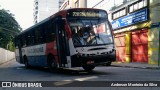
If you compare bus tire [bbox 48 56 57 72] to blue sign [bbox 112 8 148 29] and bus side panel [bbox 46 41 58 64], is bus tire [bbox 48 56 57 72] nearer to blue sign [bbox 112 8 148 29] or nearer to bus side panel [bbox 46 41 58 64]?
bus side panel [bbox 46 41 58 64]

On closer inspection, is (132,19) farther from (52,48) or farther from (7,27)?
(7,27)

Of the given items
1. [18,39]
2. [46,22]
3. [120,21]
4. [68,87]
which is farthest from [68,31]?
[120,21]

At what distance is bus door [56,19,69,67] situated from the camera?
16016mm

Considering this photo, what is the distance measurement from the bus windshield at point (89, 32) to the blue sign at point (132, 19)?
13.3 m

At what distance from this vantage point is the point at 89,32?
15.6 m

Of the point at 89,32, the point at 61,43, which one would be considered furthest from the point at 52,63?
the point at 89,32

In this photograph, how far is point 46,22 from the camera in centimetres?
1884

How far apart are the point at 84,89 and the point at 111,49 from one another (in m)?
5.77

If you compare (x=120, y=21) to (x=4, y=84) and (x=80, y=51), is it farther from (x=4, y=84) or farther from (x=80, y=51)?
(x=4, y=84)

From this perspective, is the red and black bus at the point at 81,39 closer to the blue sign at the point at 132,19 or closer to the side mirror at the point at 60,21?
the side mirror at the point at 60,21

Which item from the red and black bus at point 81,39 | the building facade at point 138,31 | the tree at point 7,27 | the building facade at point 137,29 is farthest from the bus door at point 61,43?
the tree at point 7,27

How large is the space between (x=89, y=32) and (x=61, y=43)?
1708 mm

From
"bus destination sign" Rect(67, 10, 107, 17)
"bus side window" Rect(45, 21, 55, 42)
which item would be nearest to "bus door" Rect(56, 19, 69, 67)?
"bus destination sign" Rect(67, 10, 107, 17)

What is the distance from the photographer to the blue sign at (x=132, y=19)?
28672 millimetres
